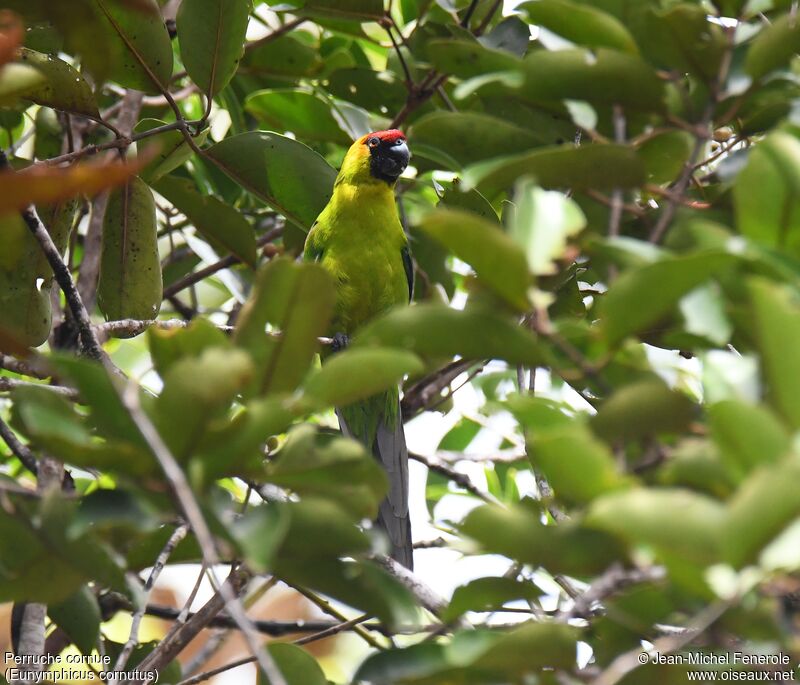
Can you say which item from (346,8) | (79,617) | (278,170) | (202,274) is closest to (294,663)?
(79,617)

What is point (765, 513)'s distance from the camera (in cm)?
82

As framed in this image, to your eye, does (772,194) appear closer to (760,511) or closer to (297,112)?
(760,511)

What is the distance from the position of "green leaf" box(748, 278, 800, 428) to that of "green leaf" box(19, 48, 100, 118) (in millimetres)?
1535

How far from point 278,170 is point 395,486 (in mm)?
1049

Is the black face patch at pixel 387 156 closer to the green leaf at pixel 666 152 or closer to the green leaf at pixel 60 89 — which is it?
the green leaf at pixel 60 89

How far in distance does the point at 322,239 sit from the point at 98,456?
2.37m

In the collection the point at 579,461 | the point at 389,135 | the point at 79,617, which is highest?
the point at 579,461

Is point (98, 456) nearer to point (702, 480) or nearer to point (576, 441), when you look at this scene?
point (576, 441)

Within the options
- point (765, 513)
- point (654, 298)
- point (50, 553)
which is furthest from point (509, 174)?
point (50, 553)

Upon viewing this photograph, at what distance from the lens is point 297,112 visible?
2518 millimetres

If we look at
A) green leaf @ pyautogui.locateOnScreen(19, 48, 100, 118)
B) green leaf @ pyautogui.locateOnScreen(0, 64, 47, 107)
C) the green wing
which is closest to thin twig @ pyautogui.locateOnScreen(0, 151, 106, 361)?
green leaf @ pyautogui.locateOnScreen(19, 48, 100, 118)

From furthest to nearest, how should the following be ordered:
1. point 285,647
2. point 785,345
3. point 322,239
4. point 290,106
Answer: point 322,239 < point 290,106 < point 285,647 < point 785,345

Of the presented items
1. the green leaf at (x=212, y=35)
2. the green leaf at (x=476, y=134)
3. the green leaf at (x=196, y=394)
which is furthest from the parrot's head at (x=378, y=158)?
the green leaf at (x=196, y=394)

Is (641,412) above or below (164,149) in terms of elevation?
above
